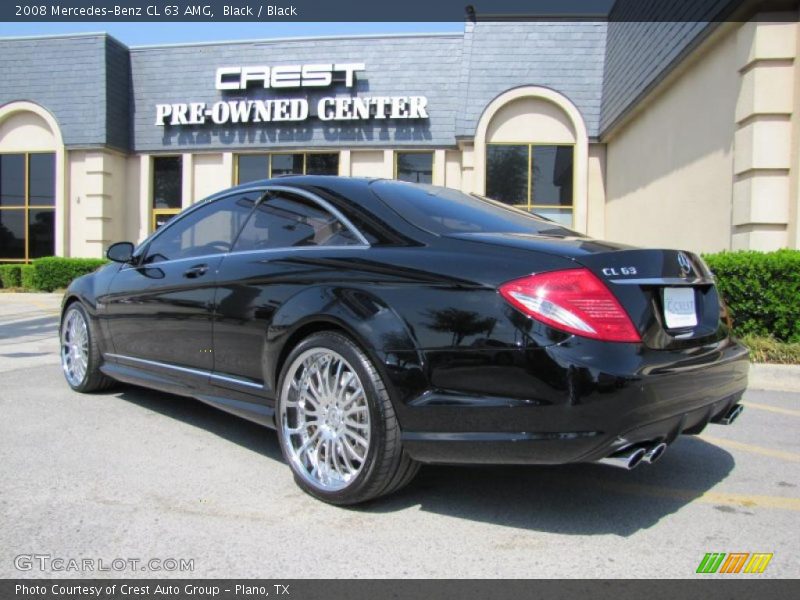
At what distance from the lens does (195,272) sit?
4.01 m

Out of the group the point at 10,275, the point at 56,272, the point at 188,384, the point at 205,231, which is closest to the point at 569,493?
the point at 188,384

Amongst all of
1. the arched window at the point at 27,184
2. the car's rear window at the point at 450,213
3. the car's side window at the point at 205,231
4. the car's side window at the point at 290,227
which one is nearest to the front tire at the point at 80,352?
the car's side window at the point at 205,231

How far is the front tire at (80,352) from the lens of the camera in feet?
16.7

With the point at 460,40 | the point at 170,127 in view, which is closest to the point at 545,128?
the point at 460,40

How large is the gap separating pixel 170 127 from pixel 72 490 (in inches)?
648

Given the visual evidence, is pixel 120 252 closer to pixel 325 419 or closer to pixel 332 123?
pixel 325 419

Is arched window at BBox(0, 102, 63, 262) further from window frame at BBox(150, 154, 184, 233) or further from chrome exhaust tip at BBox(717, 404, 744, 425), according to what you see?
chrome exhaust tip at BBox(717, 404, 744, 425)

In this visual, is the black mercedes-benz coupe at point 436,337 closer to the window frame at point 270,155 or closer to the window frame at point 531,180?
the window frame at point 531,180

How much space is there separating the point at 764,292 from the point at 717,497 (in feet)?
14.2

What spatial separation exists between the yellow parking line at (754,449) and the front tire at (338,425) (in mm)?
2385

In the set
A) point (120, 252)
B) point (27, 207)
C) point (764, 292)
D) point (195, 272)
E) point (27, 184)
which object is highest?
point (27, 184)

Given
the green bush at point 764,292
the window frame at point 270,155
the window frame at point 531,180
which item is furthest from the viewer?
the window frame at point 270,155

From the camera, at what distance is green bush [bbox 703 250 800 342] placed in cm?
678
